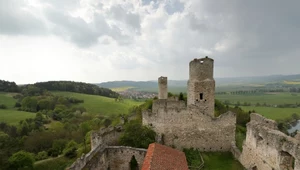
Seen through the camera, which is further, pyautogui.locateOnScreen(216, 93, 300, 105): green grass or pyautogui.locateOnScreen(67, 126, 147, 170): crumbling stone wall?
pyautogui.locateOnScreen(216, 93, 300, 105): green grass

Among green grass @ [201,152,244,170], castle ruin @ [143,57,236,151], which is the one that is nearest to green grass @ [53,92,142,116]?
castle ruin @ [143,57,236,151]

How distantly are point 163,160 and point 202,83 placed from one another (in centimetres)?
1082

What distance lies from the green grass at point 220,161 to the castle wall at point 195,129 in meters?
0.62

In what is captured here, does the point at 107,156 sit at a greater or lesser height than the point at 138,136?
lesser

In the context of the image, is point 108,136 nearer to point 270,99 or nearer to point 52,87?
point 52,87

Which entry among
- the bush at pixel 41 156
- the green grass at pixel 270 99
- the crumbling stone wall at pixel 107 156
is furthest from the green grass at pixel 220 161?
the green grass at pixel 270 99

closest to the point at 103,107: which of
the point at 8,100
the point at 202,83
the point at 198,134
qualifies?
the point at 8,100

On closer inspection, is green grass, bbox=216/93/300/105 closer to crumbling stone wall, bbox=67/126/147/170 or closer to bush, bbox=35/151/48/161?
bush, bbox=35/151/48/161

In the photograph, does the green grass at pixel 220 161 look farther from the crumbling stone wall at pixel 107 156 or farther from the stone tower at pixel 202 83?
the crumbling stone wall at pixel 107 156

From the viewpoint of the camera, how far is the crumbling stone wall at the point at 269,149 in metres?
12.3

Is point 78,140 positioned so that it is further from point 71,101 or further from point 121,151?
point 71,101

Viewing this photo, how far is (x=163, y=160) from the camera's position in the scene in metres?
14.2

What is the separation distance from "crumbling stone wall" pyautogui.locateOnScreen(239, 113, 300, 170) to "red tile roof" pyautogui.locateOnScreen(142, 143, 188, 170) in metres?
5.55

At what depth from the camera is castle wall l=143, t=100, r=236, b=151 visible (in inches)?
800
